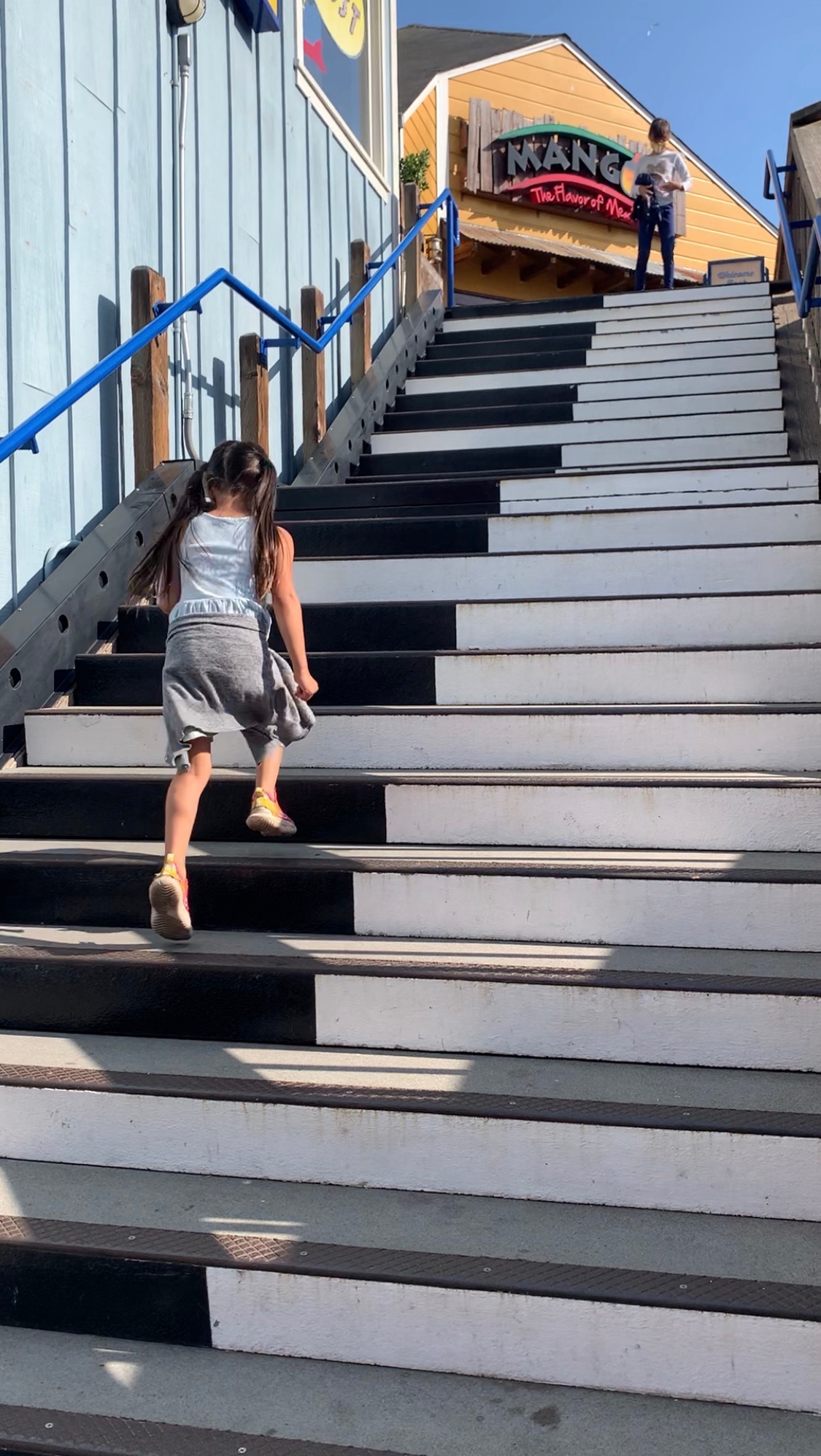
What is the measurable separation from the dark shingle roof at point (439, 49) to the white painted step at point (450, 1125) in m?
11.6

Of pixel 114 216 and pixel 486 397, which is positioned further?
pixel 486 397

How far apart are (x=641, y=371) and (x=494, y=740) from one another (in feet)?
11.3

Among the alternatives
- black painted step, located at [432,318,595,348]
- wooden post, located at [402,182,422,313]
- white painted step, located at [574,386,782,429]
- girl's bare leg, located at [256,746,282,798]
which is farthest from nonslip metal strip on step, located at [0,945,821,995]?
wooden post, located at [402,182,422,313]

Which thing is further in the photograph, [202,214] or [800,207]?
[800,207]

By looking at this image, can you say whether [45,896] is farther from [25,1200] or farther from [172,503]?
[172,503]

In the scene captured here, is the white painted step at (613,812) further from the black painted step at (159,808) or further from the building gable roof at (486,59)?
the building gable roof at (486,59)

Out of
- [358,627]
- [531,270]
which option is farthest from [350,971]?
[531,270]

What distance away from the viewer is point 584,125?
542 inches

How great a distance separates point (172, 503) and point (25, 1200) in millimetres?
2546

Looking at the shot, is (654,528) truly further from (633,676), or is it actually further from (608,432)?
(608,432)

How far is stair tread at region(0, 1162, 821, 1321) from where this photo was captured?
5.79 ft

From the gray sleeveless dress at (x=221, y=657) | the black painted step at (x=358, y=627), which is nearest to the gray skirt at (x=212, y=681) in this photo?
the gray sleeveless dress at (x=221, y=657)

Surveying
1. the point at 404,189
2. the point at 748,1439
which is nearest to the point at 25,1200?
the point at 748,1439

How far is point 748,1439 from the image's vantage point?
63.5 inches
